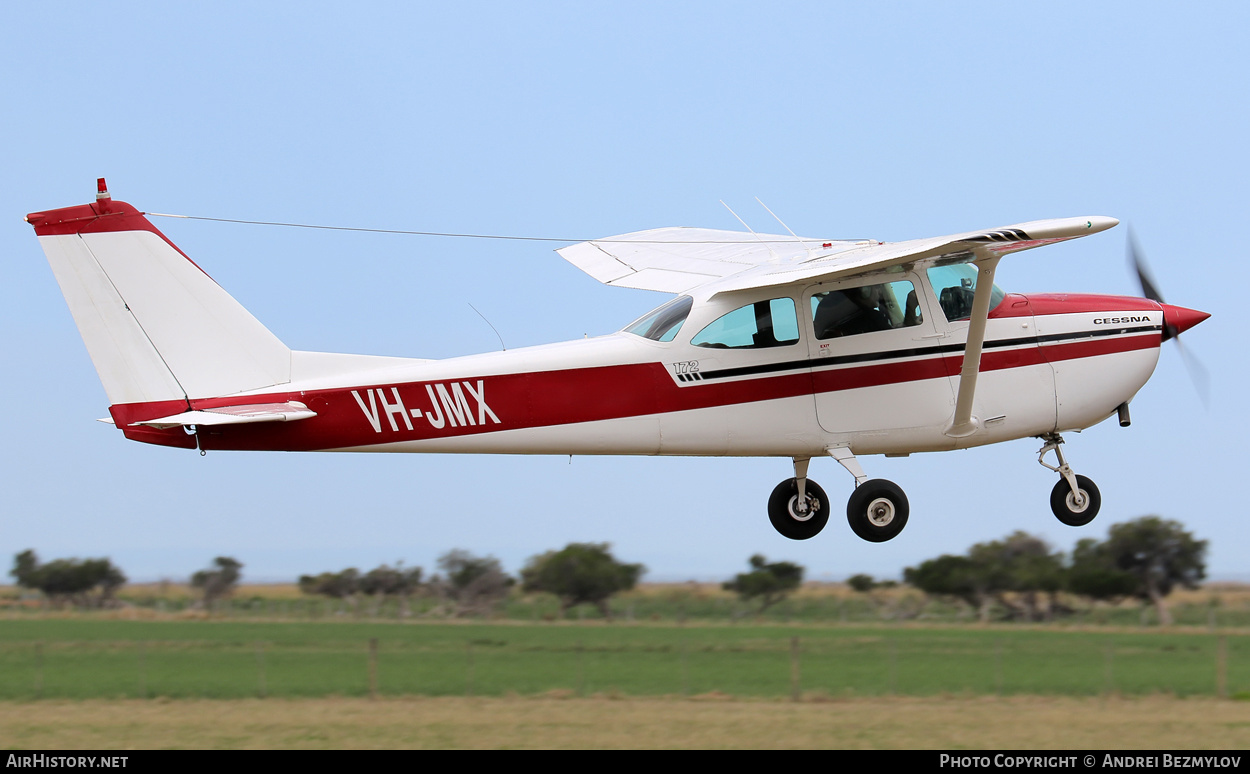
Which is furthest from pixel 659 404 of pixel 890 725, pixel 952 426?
pixel 890 725

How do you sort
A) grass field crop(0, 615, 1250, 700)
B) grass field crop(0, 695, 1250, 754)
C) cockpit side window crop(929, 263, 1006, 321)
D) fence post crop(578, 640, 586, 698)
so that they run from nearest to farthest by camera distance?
cockpit side window crop(929, 263, 1006, 321), grass field crop(0, 695, 1250, 754), fence post crop(578, 640, 586, 698), grass field crop(0, 615, 1250, 700)

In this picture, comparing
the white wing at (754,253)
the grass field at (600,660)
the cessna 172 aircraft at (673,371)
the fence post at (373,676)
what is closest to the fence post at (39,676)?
the grass field at (600,660)

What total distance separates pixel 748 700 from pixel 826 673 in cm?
1095

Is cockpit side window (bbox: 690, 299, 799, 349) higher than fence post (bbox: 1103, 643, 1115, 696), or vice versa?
cockpit side window (bbox: 690, 299, 799, 349)

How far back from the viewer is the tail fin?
37.8 feet

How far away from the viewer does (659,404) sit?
11.9 meters

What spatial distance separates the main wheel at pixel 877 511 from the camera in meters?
12.2

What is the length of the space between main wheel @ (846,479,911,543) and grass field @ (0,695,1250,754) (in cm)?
1137

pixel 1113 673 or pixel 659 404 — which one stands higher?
pixel 659 404

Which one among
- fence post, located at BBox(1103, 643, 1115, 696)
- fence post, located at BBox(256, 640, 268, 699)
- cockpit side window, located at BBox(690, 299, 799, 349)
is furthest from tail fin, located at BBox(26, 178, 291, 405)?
fence post, located at BBox(1103, 643, 1115, 696)

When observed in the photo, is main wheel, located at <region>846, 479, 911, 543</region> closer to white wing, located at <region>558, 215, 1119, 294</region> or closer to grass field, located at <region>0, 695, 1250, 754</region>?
white wing, located at <region>558, 215, 1119, 294</region>

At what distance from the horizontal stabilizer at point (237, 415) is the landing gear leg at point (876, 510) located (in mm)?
4814

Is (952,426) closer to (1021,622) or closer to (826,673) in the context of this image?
(826,673)

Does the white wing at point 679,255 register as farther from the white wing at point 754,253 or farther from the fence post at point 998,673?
the fence post at point 998,673
